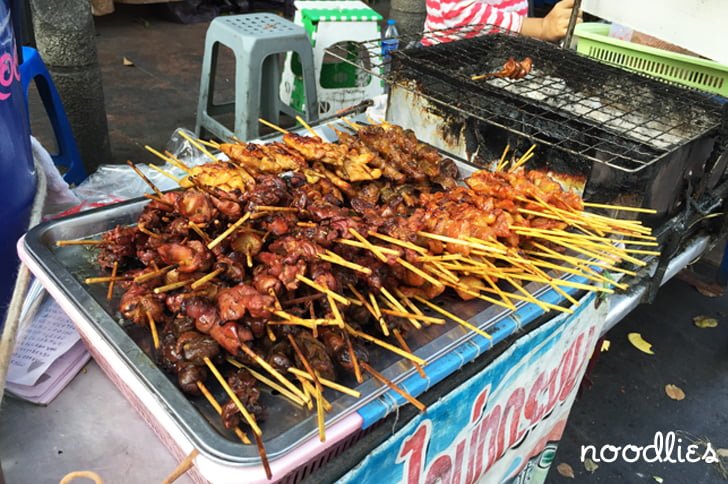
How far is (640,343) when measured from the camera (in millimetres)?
4930

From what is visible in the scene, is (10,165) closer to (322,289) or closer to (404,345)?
(322,289)

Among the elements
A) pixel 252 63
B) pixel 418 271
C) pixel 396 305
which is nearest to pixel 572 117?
pixel 418 271

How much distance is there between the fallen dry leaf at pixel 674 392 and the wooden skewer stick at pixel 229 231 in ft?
12.7

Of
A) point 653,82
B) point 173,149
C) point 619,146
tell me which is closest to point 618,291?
point 619,146

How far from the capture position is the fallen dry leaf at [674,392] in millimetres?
4430

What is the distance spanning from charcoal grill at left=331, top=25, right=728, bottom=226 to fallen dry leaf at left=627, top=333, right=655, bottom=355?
175cm

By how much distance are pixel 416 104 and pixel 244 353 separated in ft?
7.57

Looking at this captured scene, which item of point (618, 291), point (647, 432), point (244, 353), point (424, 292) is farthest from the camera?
point (647, 432)

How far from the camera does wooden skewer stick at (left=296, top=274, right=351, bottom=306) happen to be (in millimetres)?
1760

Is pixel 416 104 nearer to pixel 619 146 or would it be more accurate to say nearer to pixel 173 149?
pixel 619 146

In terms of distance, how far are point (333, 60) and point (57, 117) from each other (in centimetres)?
295

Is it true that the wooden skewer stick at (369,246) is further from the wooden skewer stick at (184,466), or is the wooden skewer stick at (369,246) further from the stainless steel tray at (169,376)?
the wooden skewer stick at (184,466)

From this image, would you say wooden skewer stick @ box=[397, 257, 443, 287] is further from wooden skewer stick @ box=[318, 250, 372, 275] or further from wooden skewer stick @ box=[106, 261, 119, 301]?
wooden skewer stick @ box=[106, 261, 119, 301]

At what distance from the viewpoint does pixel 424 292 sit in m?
2.20
